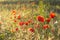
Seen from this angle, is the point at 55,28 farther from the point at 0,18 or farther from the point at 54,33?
the point at 0,18

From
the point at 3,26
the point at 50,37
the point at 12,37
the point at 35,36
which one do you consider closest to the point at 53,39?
the point at 50,37

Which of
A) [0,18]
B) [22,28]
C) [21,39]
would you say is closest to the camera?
[21,39]

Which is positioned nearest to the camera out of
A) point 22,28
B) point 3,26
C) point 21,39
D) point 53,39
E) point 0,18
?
point 53,39

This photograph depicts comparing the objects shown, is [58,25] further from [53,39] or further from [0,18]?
[0,18]

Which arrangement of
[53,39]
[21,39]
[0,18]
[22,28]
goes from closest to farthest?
[53,39] → [21,39] → [22,28] → [0,18]

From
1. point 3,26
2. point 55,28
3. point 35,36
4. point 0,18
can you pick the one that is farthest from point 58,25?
point 0,18

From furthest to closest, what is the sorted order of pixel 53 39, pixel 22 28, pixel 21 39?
pixel 22 28 → pixel 21 39 → pixel 53 39

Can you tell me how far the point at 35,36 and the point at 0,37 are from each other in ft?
2.08

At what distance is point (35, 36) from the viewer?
11.5ft

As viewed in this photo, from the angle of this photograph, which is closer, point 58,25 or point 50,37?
point 50,37

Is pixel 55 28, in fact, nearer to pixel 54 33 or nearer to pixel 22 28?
pixel 54 33

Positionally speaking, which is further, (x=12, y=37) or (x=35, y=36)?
(x=12, y=37)

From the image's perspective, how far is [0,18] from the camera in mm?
4809

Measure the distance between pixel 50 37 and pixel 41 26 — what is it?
0.26 metres
